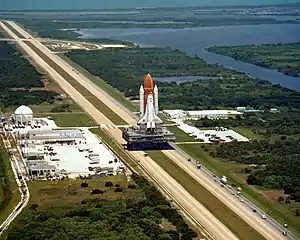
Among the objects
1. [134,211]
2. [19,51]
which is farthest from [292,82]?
[134,211]

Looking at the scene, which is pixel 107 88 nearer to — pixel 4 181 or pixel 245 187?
pixel 4 181

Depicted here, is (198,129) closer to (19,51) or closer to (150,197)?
(150,197)

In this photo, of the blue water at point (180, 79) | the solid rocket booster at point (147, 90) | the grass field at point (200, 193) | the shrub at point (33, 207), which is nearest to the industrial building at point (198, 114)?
the grass field at point (200, 193)

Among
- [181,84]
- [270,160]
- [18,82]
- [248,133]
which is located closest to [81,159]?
[270,160]

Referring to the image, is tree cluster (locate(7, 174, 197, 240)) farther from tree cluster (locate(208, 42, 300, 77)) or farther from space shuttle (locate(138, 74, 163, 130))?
tree cluster (locate(208, 42, 300, 77))

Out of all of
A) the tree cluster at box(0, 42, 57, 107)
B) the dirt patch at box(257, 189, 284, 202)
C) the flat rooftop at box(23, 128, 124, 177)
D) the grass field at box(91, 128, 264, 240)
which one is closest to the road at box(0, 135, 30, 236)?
the flat rooftop at box(23, 128, 124, 177)
